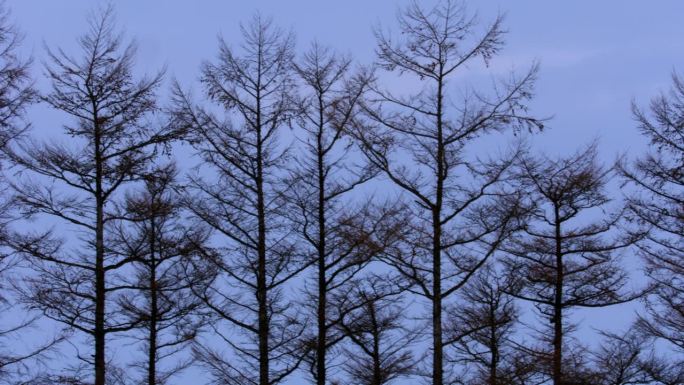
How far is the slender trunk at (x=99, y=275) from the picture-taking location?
55.9 feet

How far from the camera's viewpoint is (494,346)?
24.0m

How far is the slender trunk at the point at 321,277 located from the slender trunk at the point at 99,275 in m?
4.36

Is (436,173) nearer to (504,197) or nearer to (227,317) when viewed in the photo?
(504,197)

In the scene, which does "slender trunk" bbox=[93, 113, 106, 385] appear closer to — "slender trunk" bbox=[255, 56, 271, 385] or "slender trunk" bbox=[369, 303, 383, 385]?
"slender trunk" bbox=[255, 56, 271, 385]

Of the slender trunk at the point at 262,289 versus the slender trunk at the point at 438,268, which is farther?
the slender trunk at the point at 262,289

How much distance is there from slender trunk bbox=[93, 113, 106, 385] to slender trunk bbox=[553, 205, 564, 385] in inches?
382

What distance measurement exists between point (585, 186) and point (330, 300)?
674 centimetres

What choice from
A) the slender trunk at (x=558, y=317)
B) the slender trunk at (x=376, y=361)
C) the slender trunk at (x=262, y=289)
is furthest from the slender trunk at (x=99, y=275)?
the slender trunk at (x=558, y=317)

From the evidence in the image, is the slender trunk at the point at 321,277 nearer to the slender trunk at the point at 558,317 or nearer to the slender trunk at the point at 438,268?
the slender trunk at the point at 438,268

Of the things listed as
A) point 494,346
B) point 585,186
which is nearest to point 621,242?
point 585,186

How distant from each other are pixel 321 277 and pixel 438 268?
2771 mm

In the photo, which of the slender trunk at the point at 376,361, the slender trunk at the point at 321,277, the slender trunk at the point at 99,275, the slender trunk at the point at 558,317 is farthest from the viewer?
the slender trunk at the point at 376,361

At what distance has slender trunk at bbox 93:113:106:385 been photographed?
55.9 ft

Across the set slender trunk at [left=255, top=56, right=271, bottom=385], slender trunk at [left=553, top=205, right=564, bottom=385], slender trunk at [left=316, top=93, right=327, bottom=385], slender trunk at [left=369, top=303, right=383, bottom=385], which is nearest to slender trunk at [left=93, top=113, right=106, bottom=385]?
slender trunk at [left=255, top=56, right=271, bottom=385]
